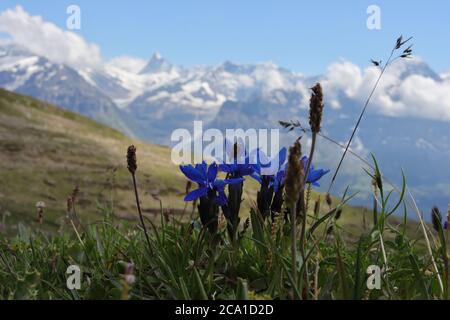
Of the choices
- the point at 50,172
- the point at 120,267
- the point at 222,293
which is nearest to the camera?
the point at 222,293

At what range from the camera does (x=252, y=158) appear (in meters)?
4.43

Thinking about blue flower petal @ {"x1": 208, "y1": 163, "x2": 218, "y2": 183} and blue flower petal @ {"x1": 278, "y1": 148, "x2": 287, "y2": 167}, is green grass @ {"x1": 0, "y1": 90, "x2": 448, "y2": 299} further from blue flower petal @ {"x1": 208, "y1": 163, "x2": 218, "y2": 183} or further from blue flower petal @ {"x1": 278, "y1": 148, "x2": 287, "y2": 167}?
blue flower petal @ {"x1": 278, "y1": 148, "x2": 287, "y2": 167}

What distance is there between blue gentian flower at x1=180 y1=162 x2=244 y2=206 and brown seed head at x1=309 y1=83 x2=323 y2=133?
1277 millimetres

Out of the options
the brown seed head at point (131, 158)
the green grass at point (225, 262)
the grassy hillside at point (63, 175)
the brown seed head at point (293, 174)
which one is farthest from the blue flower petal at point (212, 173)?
the grassy hillside at point (63, 175)

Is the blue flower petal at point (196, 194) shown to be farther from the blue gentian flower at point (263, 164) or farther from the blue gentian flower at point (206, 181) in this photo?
the blue gentian flower at point (263, 164)

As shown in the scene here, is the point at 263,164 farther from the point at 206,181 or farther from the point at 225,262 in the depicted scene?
the point at 225,262

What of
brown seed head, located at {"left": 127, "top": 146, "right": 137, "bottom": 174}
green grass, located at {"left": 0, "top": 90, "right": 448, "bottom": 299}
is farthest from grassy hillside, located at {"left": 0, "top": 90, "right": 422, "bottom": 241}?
brown seed head, located at {"left": 127, "top": 146, "right": 137, "bottom": 174}

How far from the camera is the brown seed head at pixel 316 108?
289 cm

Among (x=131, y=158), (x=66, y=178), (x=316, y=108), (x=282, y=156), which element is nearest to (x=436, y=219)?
(x=282, y=156)

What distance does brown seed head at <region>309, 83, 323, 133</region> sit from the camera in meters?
2.89
